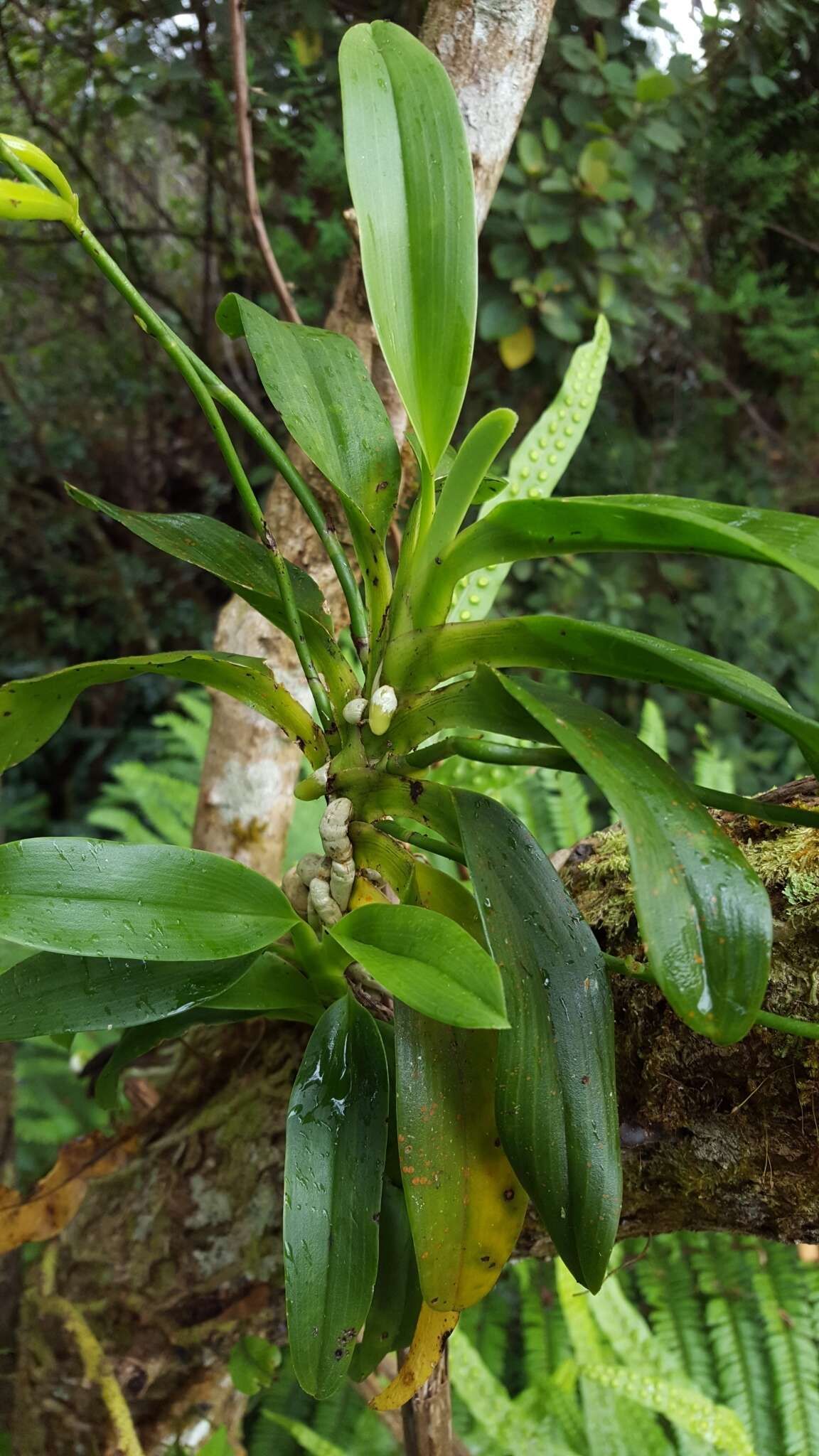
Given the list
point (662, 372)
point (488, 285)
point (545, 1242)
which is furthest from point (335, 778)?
point (662, 372)

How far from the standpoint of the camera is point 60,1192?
0.86m

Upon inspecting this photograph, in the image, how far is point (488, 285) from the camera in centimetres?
197

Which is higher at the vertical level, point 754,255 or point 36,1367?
point 754,255

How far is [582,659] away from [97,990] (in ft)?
1.16

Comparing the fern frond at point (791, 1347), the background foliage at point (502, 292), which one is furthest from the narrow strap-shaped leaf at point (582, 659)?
the background foliage at point (502, 292)

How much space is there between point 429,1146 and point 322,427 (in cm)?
46

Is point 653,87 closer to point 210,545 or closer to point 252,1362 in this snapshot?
point 210,545

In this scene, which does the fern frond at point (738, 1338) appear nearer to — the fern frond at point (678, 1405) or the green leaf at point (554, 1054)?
the fern frond at point (678, 1405)

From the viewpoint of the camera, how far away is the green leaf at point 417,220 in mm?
545

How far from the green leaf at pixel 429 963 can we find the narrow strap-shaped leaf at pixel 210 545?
0.25 meters

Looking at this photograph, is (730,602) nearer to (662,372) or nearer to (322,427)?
(662,372)

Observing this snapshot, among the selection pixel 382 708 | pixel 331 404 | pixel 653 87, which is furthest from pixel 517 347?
pixel 382 708

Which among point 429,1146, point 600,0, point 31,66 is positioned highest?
point 600,0

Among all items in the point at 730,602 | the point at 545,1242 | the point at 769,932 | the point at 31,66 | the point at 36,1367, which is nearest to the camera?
the point at 769,932
